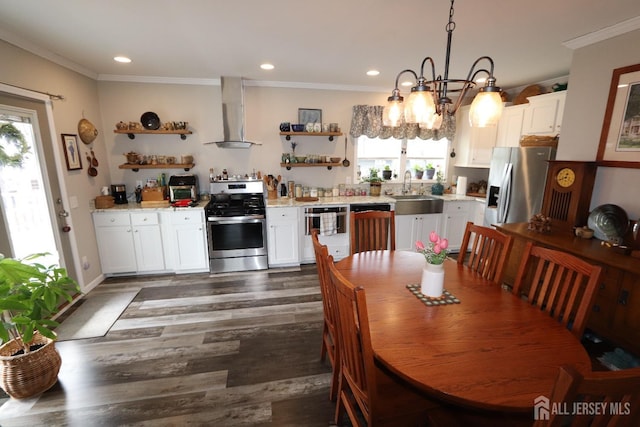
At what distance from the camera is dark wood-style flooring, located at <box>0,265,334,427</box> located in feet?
5.59

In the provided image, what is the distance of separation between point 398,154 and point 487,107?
10.7ft

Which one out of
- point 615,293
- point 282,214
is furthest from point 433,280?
point 282,214

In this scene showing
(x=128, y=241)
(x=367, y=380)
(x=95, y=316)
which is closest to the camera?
(x=367, y=380)


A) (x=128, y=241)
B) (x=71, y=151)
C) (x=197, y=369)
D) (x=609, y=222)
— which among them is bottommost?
(x=197, y=369)

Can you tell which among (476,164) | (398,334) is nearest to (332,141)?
(476,164)

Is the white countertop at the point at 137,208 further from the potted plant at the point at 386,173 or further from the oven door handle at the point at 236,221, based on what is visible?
the potted plant at the point at 386,173

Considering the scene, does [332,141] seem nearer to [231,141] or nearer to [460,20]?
[231,141]

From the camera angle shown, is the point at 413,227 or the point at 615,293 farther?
the point at 413,227

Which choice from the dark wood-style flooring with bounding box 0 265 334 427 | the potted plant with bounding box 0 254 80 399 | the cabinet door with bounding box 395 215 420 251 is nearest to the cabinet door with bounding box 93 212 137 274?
the dark wood-style flooring with bounding box 0 265 334 427

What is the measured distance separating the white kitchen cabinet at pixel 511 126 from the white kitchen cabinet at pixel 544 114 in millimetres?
69

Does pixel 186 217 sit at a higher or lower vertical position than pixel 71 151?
lower

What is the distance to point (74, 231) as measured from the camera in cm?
301

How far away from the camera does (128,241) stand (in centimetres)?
347

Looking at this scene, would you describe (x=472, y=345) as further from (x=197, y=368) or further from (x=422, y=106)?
(x=197, y=368)
